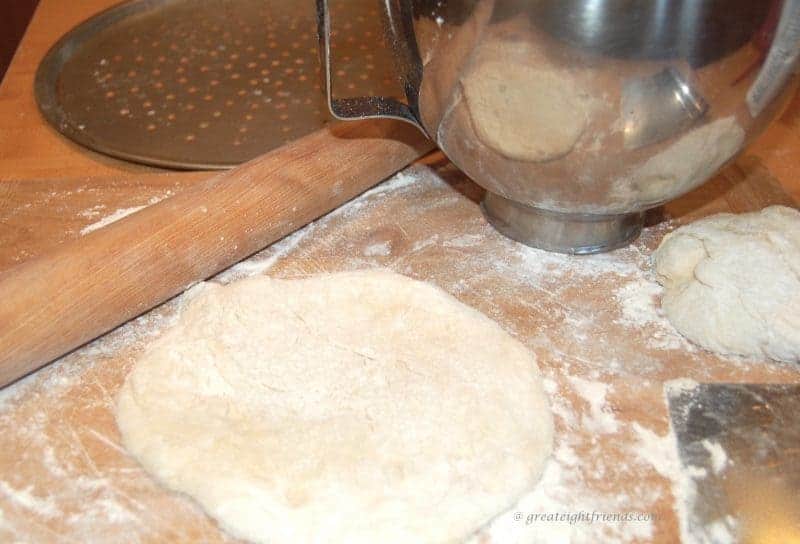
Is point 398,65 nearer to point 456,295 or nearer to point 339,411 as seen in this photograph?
point 456,295

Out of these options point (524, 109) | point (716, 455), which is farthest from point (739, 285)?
point (524, 109)

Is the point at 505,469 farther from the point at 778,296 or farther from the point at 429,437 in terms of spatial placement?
the point at 778,296

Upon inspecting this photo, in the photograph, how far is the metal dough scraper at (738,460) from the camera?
0.67 m

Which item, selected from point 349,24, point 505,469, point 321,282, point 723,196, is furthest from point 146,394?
point 349,24

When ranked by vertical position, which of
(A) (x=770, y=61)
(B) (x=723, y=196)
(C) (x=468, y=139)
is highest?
(A) (x=770, y=61)

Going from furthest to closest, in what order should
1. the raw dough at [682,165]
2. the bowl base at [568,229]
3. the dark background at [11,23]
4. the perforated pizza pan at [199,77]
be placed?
the dark background at [11,23] → the perforated pizza pan at [199,77] → the bowl base at [568,229] → the raw dough at [682,165]

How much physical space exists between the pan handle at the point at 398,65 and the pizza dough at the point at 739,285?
0.37 metres

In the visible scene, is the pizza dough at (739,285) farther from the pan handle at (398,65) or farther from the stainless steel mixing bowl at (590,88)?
the pan handle at (398,65)

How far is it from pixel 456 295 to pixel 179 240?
1.13 feet

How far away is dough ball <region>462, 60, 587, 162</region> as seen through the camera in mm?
762

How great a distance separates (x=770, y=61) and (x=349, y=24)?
3.16ft

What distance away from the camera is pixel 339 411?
2.49ft

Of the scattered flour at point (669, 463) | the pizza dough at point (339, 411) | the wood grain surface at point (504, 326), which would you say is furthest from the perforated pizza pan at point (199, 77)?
the scattered flour at point (669, 463)

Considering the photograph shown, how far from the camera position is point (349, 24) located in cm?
157
